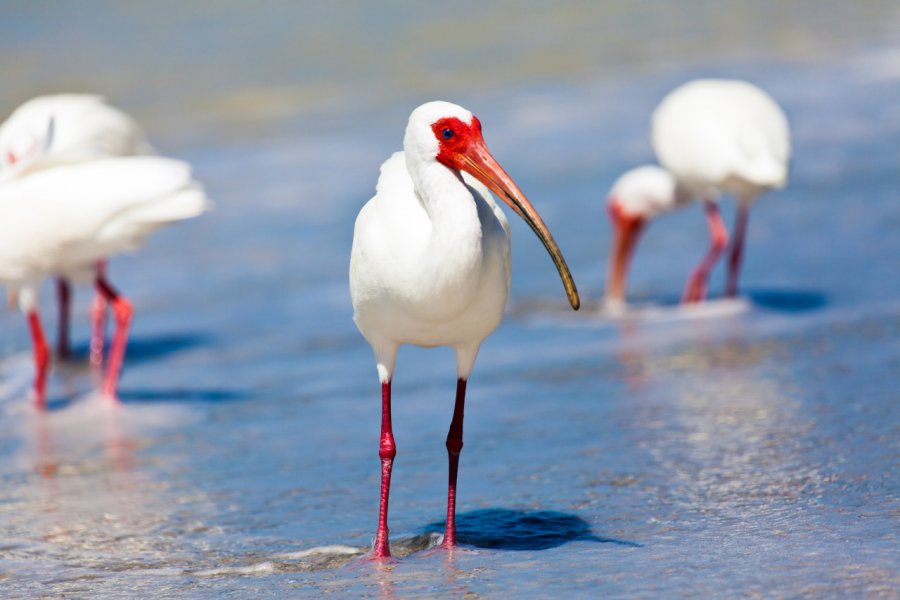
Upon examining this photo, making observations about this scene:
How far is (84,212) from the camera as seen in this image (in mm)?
7602

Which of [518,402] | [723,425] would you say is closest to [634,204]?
[518,402]

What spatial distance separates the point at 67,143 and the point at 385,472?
4.76 meters

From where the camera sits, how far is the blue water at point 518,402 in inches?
183

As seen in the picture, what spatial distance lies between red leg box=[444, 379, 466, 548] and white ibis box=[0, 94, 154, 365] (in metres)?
3.47

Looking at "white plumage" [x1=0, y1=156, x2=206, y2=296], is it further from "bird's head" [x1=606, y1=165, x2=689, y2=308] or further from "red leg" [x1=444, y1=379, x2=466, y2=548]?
"bird's head" [x1=606, y1=165, x2=689, y2=308]

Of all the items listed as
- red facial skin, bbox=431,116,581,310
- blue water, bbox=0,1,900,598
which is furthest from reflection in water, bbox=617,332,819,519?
red facial skin, bbox=431,116,581,310

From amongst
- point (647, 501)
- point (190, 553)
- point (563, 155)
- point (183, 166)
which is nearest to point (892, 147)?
point (563, 155)

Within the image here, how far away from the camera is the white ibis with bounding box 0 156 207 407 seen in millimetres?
7590

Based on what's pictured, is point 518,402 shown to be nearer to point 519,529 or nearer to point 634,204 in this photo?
point 519,529

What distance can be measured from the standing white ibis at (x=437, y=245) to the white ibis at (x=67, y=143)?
358 centimetres

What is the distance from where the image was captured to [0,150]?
8.61 m

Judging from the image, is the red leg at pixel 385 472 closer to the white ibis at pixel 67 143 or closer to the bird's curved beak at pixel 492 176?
the bird's curved beak at pixel 492 176

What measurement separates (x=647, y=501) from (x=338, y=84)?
14593 millimetres

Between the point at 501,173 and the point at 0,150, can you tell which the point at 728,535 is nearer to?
the point at 501,173
